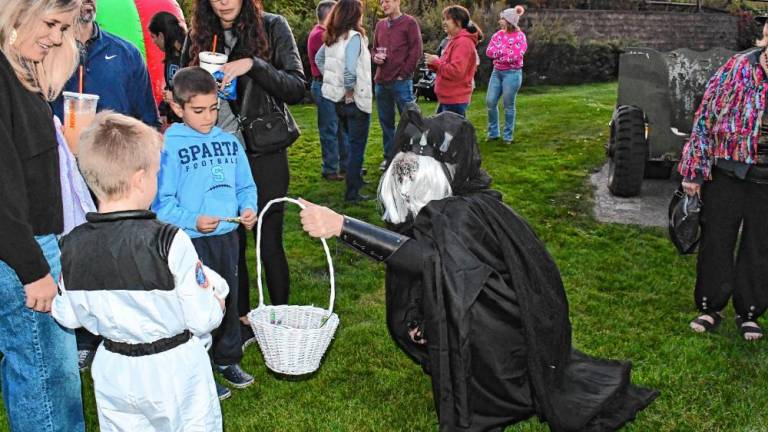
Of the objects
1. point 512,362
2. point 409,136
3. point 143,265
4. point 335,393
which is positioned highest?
point 409,136

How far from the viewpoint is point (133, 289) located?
2.57m

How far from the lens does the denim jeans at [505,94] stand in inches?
421

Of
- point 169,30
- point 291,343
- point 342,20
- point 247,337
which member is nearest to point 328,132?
point 342,20

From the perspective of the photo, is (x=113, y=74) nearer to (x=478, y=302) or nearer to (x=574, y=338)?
(x=478, y=302)

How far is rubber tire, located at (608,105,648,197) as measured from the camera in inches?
295

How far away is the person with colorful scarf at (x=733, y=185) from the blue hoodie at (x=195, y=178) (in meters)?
2.72

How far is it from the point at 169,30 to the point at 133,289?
2.50 metres

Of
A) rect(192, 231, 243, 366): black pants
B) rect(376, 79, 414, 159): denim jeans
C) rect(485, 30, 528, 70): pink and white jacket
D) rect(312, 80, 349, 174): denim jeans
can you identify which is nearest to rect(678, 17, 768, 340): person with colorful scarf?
rect(192, 231, 243, 366): black pants

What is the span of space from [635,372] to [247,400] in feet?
7.24

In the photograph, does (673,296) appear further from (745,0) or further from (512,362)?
(745,0)

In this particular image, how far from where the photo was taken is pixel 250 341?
4.73m

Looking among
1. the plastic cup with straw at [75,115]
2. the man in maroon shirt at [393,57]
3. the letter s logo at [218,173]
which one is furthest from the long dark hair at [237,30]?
the man in maroon shirt at [393,57]

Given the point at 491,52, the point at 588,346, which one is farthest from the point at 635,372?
the point at 491,52

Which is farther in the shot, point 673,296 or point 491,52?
point 491,52
